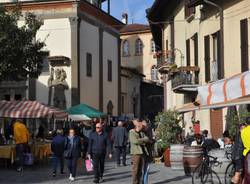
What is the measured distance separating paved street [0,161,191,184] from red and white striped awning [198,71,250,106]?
4.46 metres

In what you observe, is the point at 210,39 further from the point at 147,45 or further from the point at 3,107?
the point at 147,45

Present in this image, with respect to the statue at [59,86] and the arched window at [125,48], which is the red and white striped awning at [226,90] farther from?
the arched window at [125,48]

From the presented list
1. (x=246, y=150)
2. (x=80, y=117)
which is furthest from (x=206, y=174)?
(x=80, y=117)

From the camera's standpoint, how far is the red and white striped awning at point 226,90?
1128cm

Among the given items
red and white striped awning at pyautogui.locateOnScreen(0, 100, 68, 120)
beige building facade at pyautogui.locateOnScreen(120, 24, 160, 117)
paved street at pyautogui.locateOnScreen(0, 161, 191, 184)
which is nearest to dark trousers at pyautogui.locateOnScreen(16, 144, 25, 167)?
paved street at pyautogui.locateOnScreen(0, 161, 191, 184)

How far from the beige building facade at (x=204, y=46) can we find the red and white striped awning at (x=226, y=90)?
6.50 meters

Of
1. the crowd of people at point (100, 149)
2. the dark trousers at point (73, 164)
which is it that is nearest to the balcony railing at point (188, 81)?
the crowd of people at point (100, 149)

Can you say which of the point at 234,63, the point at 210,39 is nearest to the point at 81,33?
the point at 210,39

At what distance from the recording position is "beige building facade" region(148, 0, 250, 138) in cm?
2409

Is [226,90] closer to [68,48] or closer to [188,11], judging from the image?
[188,11]

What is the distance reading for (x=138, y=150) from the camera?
15.5 m

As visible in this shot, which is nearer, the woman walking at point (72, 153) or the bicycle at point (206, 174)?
the bicycle at point (206, 174)

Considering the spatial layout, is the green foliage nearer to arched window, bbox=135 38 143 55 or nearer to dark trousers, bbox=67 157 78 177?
dark trousers, bbox=67 157 78 177

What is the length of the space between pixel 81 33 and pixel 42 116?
21.2 metres
